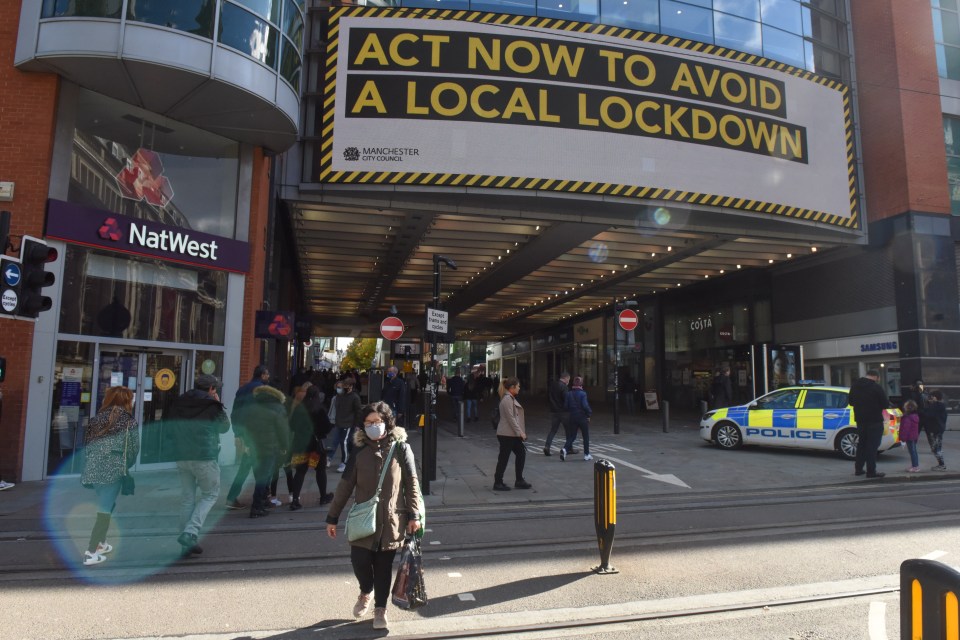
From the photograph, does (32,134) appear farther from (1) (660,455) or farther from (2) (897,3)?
(2) (897,3)

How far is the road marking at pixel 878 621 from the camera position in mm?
4094

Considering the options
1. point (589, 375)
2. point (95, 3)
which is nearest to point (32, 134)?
point (95, 3)

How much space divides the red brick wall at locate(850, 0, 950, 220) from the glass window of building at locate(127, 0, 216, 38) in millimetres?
19362

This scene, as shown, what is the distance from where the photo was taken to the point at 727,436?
13.9 m

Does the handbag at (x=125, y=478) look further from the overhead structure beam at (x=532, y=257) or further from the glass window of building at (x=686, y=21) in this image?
the glass window of building at (x=686, y=21)

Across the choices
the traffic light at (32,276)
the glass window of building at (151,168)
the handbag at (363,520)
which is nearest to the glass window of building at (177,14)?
the glass window of building at (151,168)

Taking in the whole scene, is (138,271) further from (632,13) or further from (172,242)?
(632,13)

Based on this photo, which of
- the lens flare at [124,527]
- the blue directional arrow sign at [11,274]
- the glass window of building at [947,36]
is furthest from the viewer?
the glass window of building at [947,36]

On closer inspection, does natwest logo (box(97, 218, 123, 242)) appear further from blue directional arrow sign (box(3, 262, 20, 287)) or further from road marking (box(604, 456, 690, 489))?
road marking (box(604, 456, 690, 489))

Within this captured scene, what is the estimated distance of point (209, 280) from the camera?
1252 centimetres

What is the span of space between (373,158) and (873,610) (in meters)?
13.3

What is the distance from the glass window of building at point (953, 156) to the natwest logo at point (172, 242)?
21.4 m

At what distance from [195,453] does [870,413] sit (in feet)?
32.2

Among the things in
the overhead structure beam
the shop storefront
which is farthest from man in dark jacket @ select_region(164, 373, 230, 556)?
the overhead structure beam
